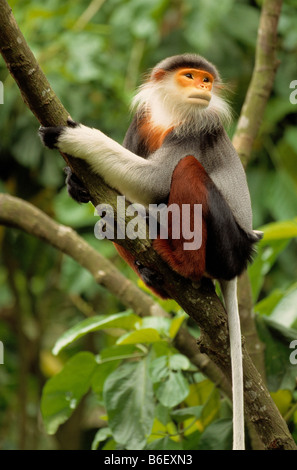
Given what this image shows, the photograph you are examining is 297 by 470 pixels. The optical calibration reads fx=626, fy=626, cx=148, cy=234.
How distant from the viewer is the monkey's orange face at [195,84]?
8.98ft

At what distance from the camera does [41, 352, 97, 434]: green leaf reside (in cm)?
309

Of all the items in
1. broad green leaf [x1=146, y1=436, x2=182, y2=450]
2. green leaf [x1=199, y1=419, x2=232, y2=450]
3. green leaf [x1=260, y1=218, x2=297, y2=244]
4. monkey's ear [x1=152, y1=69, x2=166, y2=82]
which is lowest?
broad green leaf [x1=146, y1=436, x2=182, y2=450]

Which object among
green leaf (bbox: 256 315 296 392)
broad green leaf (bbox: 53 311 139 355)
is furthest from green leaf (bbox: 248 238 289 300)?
broad green leaf (bbox: 53 311 139 355)

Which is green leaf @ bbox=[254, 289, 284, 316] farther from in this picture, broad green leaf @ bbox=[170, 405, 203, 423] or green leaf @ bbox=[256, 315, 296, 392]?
broad green leaf @ bbox=[170, 405, 203, 423]

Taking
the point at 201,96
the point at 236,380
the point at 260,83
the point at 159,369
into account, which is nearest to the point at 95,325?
the point at 159,369

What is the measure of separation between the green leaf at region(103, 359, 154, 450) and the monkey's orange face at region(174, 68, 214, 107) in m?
1.28

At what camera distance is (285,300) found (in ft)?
10.7

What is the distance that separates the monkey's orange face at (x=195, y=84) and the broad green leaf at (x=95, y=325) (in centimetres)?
109

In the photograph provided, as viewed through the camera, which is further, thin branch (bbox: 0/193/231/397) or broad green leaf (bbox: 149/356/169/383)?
thin branch (bbox: 0/193/231/397)

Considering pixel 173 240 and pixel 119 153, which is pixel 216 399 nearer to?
pixel 173 240

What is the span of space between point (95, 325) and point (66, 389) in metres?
0.45

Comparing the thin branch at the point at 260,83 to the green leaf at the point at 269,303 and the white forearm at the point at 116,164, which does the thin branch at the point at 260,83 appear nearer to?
the green leaf at the point at 269,303

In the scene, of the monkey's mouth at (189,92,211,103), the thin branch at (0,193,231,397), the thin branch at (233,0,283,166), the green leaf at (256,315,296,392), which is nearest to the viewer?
the monkey's mouth at (189,92,211,103)

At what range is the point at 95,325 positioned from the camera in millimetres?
2895
